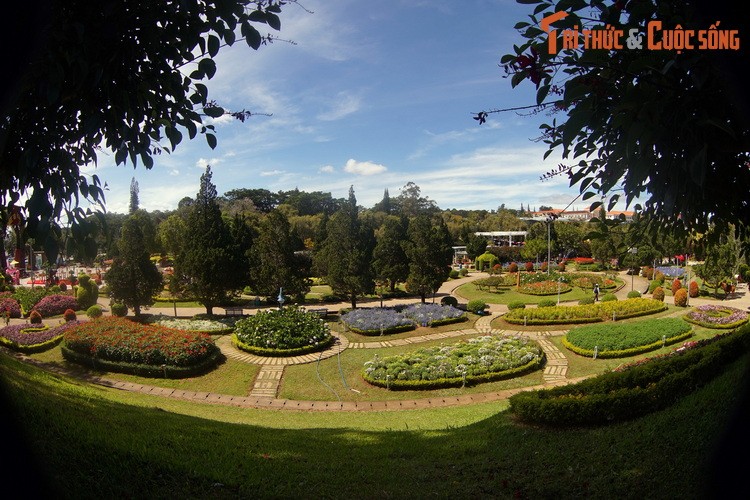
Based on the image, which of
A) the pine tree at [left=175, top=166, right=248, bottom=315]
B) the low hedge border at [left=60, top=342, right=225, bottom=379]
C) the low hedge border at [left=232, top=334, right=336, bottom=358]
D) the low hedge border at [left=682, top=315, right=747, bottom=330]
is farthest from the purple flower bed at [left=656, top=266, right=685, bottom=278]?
the low hedge border at [left=60, top=342, right=225, bottom=379]

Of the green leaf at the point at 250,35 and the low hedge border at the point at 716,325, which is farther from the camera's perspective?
the low hedge border at the point at 716,325

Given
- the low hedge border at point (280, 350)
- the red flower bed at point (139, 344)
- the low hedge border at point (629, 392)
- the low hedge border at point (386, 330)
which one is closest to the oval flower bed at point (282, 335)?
the low hedge border at point (280, 350)

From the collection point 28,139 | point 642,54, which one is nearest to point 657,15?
point 642,54

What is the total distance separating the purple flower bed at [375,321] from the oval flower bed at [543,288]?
41.8 feet

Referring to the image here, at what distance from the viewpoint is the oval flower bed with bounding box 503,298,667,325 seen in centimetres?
1744

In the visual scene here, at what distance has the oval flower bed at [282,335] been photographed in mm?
14367

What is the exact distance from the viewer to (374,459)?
489 cm

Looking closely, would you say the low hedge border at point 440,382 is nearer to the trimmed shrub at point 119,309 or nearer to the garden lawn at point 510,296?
the garden lawn at point 510,296

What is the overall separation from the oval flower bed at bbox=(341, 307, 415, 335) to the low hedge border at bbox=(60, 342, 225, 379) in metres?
6.08

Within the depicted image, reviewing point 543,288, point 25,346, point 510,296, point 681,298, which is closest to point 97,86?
point 25,346

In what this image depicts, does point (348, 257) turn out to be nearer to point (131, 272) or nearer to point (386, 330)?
point (386, 330)

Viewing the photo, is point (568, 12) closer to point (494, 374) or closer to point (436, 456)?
point (436, 456)

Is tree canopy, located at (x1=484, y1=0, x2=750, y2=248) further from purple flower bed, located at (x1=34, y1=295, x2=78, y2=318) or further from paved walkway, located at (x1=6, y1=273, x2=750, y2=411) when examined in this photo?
purple flower bed, located at (x1=34, y1=295, x2=78, y2=318)

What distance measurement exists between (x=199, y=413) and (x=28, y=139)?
7990 millimetres
